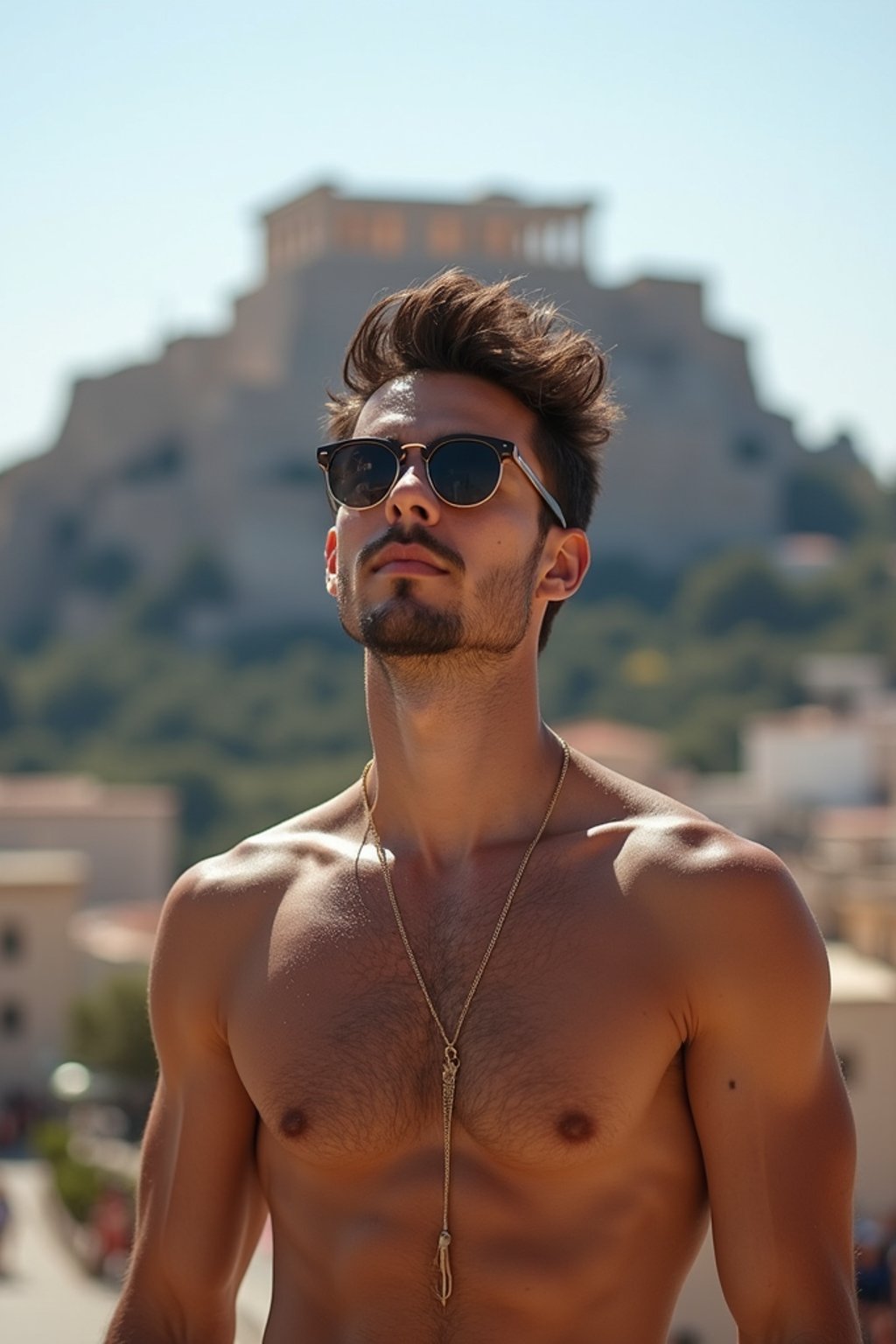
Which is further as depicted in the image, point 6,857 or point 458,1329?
point 6,857

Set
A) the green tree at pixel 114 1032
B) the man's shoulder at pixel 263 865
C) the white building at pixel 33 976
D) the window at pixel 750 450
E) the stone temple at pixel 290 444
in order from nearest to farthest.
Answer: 1. the man's shoulder at pixel 263 865
2. the green tree at pixel 114 1032
3. the white building at pixel 33 976
4. the stone temple at pixel 290 444
5. the window at pixel 750 450

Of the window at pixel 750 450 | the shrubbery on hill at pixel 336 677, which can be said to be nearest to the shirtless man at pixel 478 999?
the shrubbery on hill at pixel 336 677

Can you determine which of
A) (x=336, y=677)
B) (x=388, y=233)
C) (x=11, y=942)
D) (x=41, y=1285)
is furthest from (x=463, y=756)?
(x=388, y=233)

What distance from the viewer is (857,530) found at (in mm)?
53688

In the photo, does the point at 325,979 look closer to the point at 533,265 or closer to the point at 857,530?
the point at 533,265

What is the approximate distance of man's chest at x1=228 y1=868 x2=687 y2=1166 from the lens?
1899 mm

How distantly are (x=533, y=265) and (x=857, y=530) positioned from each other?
11.1 meters

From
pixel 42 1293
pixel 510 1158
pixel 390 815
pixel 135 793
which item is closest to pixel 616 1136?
pixel 510 1158

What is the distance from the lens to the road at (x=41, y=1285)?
1114cm

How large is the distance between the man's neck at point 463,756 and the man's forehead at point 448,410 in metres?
0.22

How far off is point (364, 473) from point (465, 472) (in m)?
0.10

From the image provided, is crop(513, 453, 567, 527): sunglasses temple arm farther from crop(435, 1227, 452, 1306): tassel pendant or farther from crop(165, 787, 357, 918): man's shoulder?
crop(435, 1227, 452, 1306): tassel pendant

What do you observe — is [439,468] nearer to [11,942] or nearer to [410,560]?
[410,560]

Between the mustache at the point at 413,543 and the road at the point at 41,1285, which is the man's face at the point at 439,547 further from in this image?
the road at the point at 41,1285
